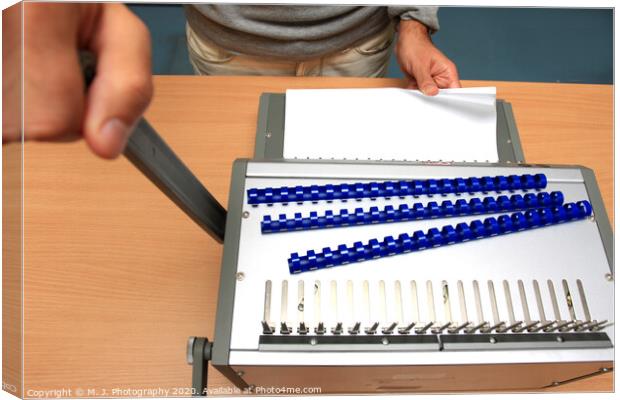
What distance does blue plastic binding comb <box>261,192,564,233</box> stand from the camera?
1.48 ft

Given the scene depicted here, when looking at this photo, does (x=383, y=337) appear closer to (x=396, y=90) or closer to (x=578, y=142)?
(x=396, y=90)

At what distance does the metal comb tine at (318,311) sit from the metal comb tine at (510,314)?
0.16 metres

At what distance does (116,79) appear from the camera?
0.64 feet

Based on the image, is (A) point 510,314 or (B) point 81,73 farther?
(A) point 510,314

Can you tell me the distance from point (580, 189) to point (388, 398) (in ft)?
0.96

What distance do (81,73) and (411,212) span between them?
34 cm

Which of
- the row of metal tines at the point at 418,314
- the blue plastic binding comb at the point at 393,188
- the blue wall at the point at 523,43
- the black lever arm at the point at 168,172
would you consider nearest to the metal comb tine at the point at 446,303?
the row of metal tines at the point at 418,314

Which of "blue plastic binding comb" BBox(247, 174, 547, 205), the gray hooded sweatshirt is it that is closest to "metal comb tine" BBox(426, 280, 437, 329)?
"blue plastic binding comb" BBox(247, 174, 547, 205)

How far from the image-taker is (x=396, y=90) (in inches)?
23.9

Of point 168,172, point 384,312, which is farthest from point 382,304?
point 168,172

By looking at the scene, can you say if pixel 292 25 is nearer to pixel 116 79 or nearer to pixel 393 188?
pixel 393 188

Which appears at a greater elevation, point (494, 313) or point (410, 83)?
point (410, 83)

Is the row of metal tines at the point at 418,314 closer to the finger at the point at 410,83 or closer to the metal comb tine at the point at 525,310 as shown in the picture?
the metal comb tine at the point at 525,310

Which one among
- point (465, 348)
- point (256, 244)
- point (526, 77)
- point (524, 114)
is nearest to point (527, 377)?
point (465, 348)
